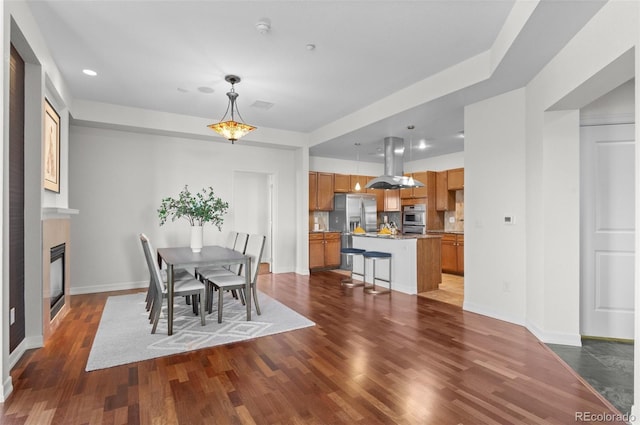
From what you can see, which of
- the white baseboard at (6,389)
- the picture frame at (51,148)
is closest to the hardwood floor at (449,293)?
the white baseboard at (6,389)

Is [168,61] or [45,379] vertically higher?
[168,61]

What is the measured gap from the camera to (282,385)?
2295 mm

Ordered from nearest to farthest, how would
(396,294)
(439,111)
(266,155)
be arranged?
(439,111) < (396,294) < (266,155)

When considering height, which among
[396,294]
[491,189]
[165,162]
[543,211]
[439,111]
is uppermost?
[439,111]

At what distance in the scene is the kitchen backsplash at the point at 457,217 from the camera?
741 cm

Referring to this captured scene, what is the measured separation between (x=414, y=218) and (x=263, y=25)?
231 inches

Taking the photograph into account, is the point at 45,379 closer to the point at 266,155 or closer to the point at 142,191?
the point at 142,191

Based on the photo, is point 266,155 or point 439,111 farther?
point 266,155

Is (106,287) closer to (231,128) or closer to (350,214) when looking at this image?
(231,128)

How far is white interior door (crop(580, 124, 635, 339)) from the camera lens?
10.3ft

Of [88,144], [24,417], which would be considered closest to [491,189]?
[24,417]

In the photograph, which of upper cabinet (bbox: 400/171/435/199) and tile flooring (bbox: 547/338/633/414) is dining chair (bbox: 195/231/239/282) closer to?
tile flooring (bbox: 547/338/633/414)

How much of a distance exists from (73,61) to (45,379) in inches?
120

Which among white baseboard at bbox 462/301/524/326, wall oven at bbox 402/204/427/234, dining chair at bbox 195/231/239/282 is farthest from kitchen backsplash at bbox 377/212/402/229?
dining chair at bbox 195/231/239/282
